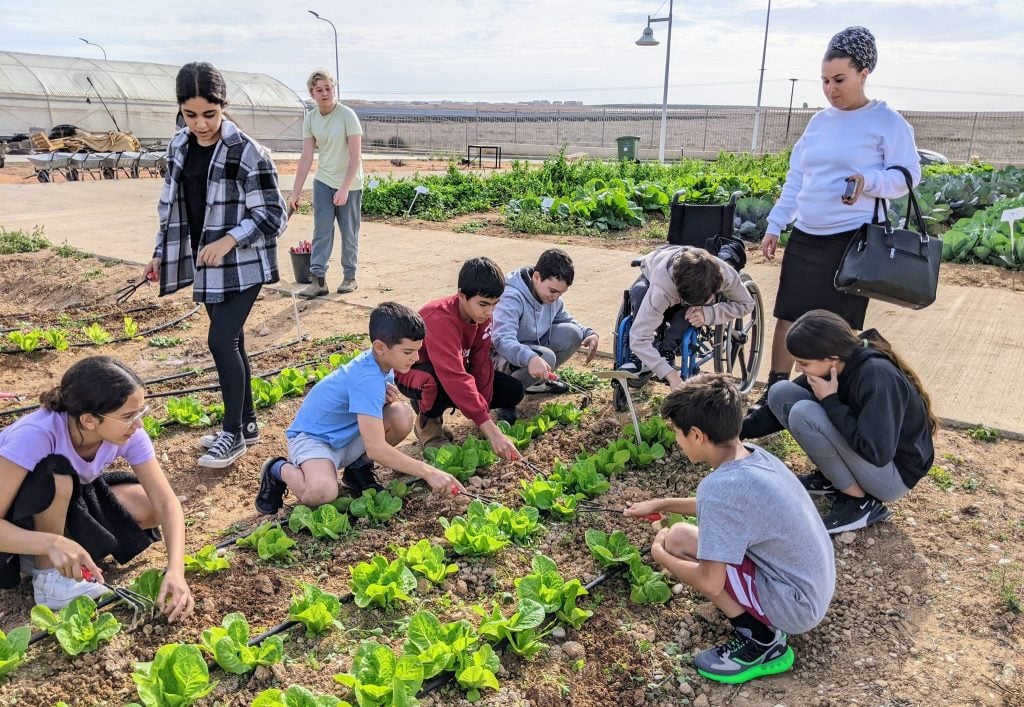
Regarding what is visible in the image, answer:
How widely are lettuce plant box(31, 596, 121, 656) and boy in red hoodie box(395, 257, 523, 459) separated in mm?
1684

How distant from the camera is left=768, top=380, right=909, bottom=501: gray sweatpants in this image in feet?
10.1

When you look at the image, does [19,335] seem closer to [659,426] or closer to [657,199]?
[659,426]

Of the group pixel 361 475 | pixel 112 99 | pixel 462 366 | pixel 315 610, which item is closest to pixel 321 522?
pixel 361 475

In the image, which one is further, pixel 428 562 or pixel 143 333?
pixel 143 333

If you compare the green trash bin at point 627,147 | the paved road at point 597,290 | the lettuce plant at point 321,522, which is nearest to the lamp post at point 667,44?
the green trash bin at point 627,147

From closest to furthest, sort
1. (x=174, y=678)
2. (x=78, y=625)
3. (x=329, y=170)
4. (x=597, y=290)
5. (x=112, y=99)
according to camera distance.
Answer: (x=174, y=678) → (x=78, y=625) → (x=329, y=170) → (x=597, y=290) → (x=112, y=99)

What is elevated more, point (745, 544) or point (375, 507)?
point (745, 544)

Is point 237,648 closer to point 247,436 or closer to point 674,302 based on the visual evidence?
point 247,436

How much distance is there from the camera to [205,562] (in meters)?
2.88

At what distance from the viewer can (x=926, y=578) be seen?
2.96 meters

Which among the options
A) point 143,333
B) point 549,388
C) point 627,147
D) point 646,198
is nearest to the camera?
point 549,388

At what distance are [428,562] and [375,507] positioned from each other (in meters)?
0.55

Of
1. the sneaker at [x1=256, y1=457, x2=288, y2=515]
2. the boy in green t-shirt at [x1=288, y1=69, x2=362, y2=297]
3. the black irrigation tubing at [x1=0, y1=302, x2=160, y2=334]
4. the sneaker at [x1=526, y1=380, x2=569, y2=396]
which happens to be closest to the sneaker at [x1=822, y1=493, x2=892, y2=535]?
the sneaker at [x1=526, y1=380, x2=569, y2=396]

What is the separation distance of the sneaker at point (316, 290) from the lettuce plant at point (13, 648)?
4.83 meters
